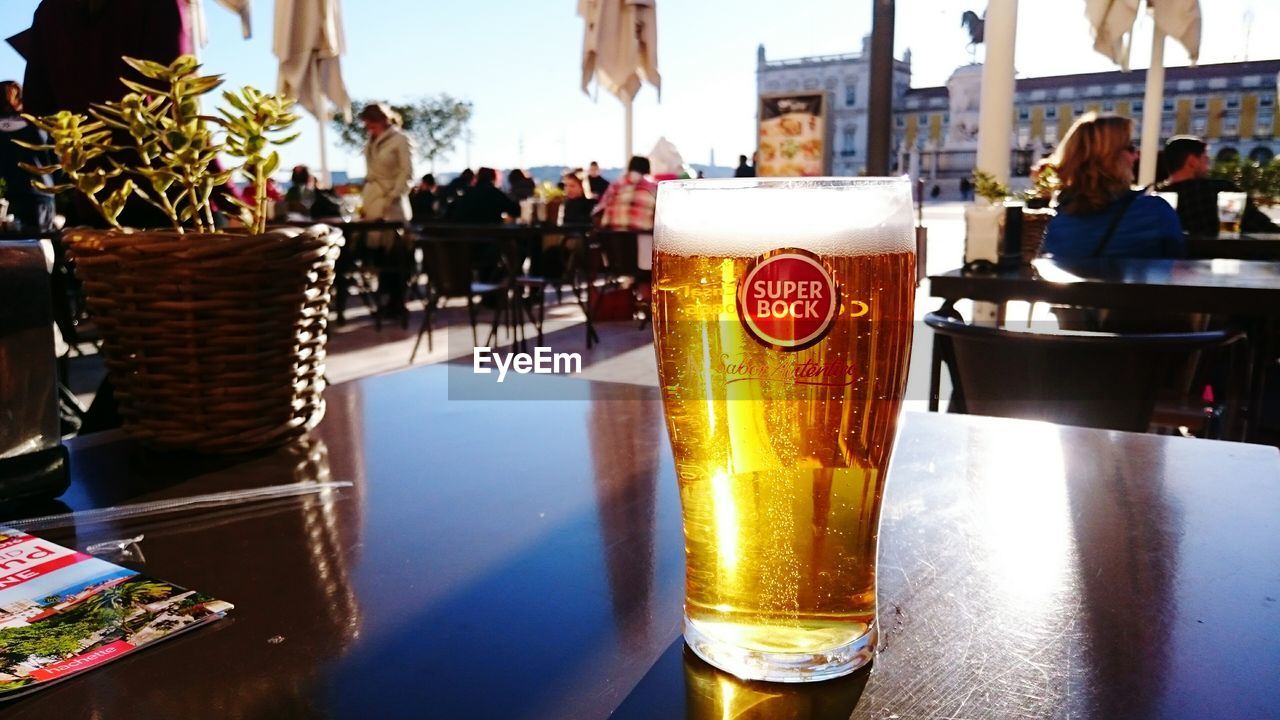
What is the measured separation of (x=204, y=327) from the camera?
779 millimetres

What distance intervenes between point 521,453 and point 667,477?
0.50 ft

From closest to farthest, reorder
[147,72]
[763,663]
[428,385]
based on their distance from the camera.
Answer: [763,663] → [147,72] → [428,385]

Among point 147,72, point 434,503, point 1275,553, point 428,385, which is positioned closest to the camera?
point 1275,553

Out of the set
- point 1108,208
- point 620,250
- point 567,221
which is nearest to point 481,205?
point 620,250

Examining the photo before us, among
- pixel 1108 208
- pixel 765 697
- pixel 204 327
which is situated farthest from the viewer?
pixel 1108 208

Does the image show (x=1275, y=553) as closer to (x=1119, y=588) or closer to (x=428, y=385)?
(x=1119, y=588)

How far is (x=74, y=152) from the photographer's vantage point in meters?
0.80

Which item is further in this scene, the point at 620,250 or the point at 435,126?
the point at 435,126

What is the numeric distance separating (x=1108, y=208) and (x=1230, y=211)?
1.48 meters

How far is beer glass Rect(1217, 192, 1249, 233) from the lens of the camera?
13.9ft

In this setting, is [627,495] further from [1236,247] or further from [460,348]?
[460,348]

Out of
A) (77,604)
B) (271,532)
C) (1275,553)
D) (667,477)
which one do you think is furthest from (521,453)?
(1275,553)

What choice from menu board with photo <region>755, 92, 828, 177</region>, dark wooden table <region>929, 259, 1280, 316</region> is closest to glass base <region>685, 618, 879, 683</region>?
dark wooden table <region>929, 259, 1280, 316</region>

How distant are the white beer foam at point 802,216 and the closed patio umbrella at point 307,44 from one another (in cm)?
578
